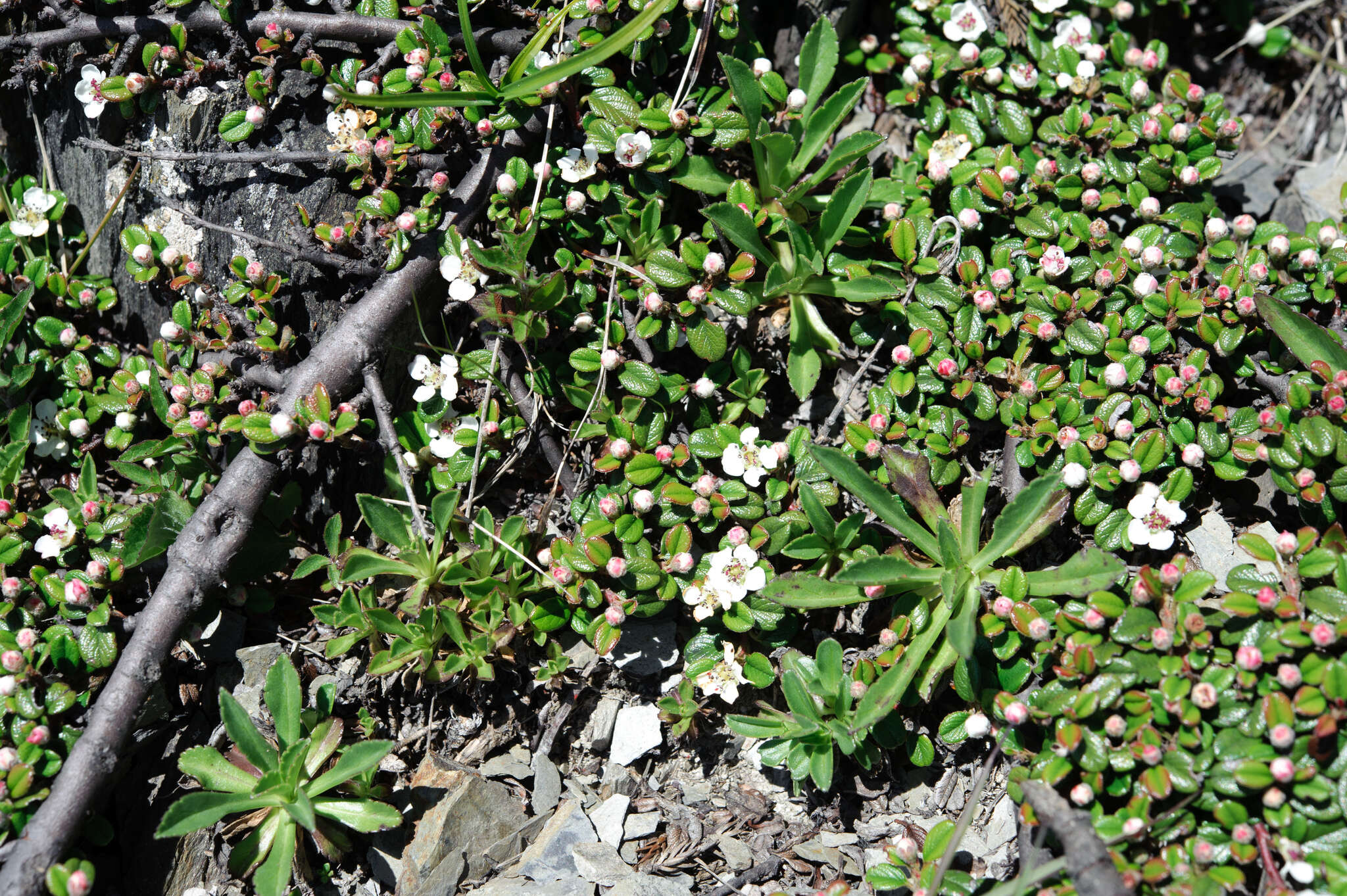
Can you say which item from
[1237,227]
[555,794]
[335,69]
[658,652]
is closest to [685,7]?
[335,69]

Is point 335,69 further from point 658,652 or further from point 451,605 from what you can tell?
point 658,652

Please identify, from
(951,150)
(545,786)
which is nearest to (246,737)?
(545,786)

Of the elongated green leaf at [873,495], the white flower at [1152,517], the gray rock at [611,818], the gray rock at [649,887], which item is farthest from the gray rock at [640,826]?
the white flower at [1152,517]

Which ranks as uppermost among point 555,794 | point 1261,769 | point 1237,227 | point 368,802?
point 1237,227

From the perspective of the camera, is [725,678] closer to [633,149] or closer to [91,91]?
[633,149]

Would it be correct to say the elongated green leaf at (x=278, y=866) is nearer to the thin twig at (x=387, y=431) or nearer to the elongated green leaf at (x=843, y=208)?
the thin twig at (x=387, y=431)

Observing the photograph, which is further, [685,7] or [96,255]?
[96,255]
